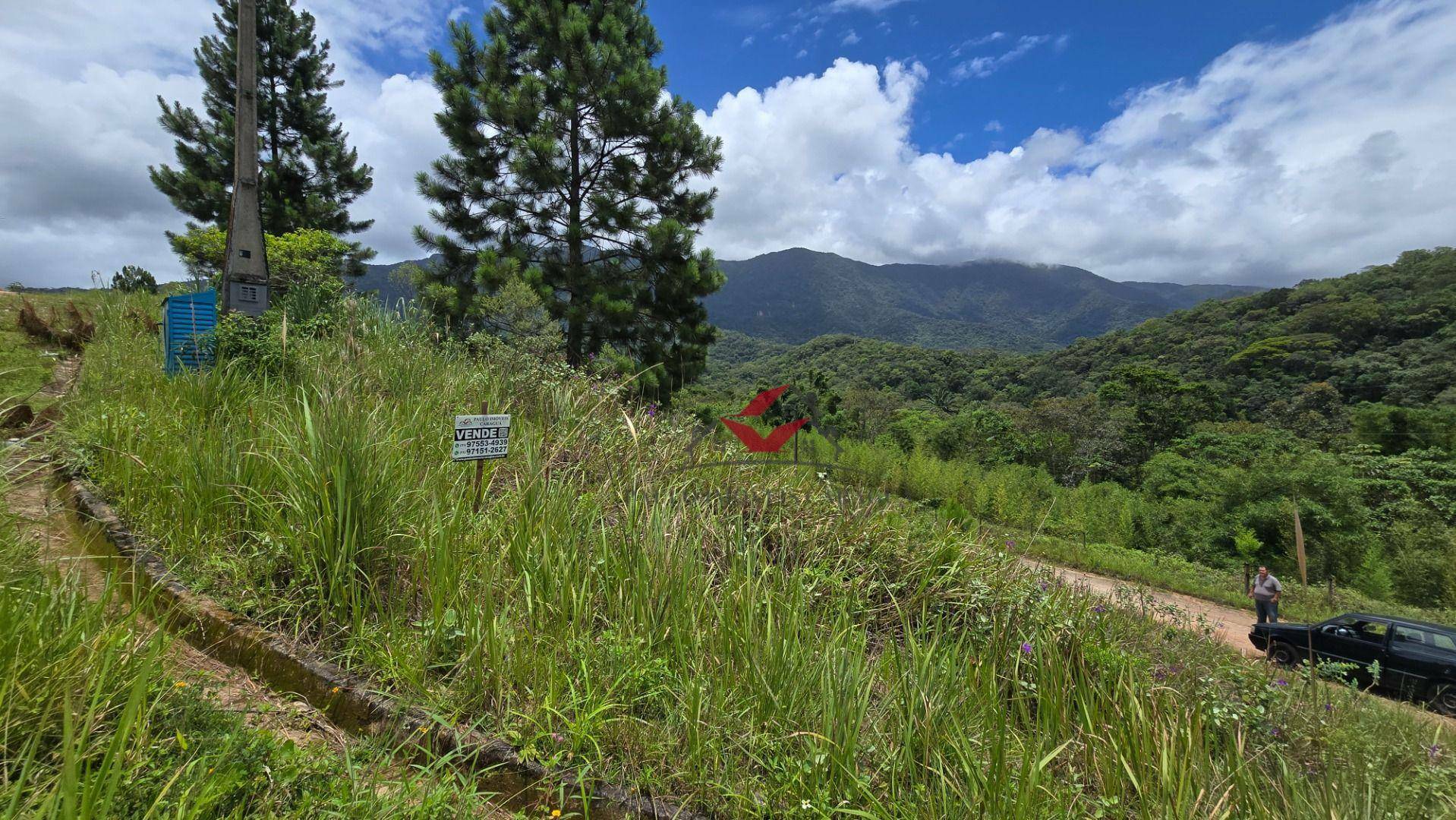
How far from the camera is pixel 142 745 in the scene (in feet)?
3.67

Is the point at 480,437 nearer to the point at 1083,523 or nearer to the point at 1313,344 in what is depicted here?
the point at 1083,523

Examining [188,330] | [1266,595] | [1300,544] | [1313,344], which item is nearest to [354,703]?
[1300,544]

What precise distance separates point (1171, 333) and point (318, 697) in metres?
58.7

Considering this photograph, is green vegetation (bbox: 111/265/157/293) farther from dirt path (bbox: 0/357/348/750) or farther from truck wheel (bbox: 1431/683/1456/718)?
truck wheel (bbox: 1431/683/1456/718)

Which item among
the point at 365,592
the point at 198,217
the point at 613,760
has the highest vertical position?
the point at 198,217

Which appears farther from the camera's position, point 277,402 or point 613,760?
point 277,402

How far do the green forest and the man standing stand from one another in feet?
2.30

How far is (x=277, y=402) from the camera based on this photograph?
3016 mm

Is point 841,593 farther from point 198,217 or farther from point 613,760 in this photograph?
point 198,217

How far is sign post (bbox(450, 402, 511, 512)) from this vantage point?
226 centimetres

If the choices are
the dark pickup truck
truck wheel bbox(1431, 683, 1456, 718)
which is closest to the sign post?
the dark pickup truck

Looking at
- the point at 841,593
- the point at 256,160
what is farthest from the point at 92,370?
the point at 841,593

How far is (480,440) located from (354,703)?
3.33ft

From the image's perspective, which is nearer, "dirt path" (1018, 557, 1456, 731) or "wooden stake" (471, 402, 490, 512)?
"wooden stake" (471, 402, 490, 512)
